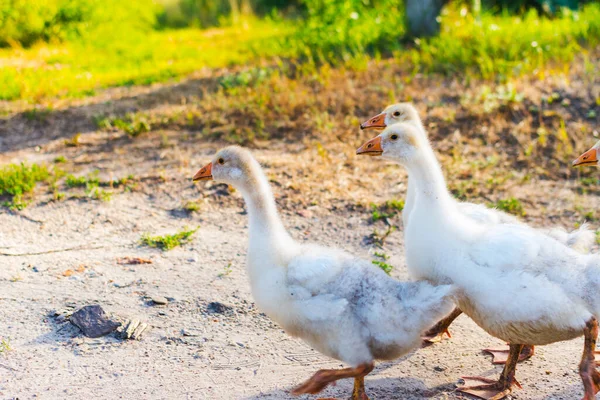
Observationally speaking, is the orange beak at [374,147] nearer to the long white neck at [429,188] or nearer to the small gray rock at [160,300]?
the long white neck at [429,188]

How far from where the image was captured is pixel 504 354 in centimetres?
468

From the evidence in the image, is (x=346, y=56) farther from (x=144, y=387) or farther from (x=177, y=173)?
(x=144, y=387)

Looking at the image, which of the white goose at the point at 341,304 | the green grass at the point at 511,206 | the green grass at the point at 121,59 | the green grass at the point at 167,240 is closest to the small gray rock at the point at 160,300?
the green grass at the point at 167,240

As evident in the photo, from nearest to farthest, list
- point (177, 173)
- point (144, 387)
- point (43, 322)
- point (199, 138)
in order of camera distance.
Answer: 1. point (144, 387)
2. point (43, 322)
3. point (177, 173)
4. point (199, 138)

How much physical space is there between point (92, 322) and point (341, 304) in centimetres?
185

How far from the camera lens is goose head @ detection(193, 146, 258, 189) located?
431 centimetres

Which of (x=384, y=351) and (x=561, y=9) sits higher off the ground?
(x=561, y=9)

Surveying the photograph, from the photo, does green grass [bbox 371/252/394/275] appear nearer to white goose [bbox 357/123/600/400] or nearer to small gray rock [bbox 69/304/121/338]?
white goose [bbox 357/123/600/400]

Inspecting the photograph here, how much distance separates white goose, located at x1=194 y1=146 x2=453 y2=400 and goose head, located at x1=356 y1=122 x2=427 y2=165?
74 cm

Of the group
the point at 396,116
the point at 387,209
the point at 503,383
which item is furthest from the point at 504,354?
the point at 387,209

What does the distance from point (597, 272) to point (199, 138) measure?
5090 millimetres

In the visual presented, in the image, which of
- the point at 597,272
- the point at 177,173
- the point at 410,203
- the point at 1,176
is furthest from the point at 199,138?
the point at 597,272

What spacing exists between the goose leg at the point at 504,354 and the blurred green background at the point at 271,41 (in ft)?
16.2

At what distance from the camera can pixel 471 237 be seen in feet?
13.6
